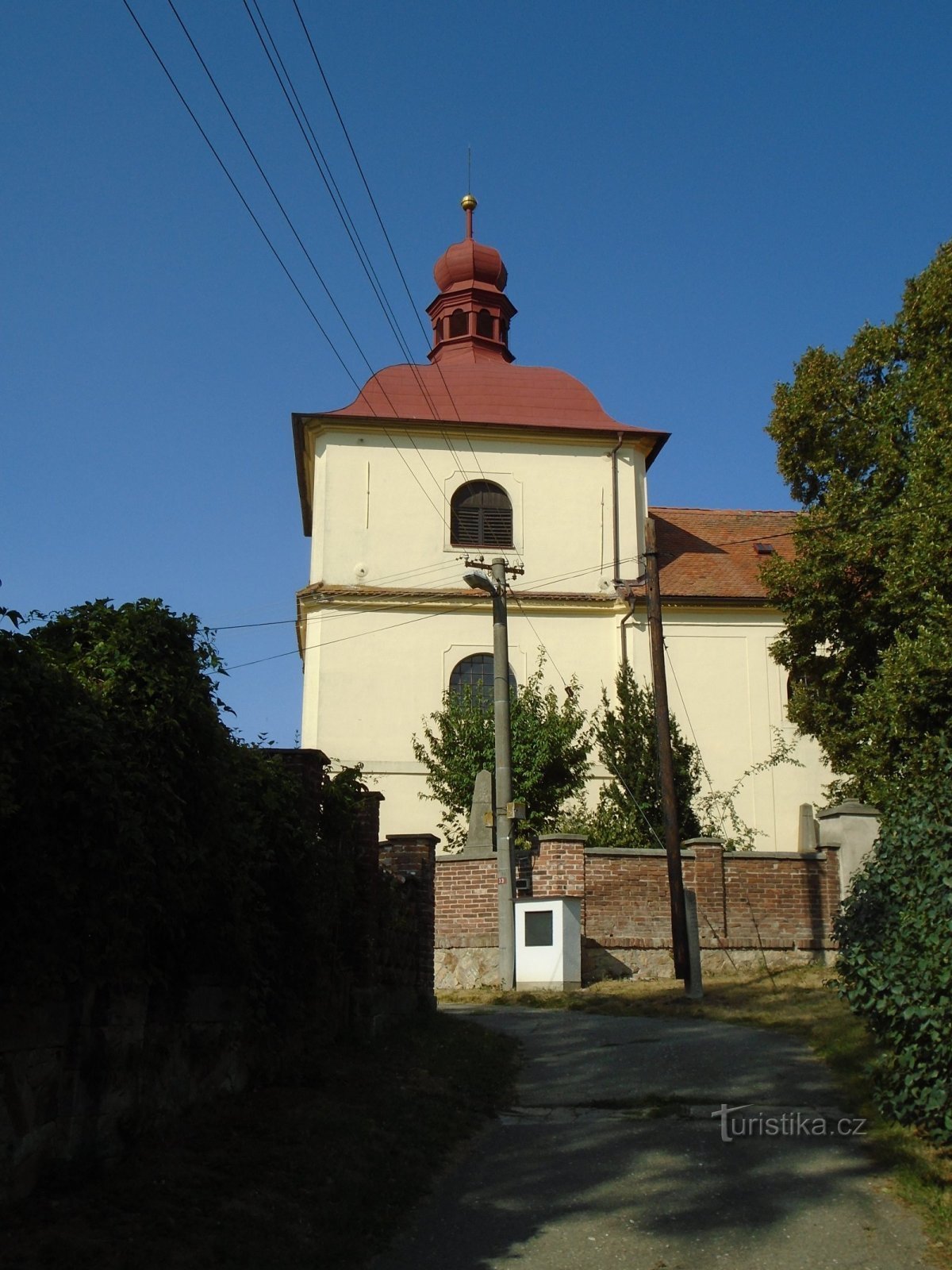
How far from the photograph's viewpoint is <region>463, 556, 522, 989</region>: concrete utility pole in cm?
2042

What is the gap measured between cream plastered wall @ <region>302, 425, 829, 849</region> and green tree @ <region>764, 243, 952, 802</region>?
4324mm

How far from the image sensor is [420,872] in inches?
574

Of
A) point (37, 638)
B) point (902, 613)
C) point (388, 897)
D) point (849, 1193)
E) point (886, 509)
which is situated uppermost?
point (886, 509)

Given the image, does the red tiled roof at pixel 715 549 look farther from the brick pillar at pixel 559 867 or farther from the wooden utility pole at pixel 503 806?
the brick pillar at pixel 559 867

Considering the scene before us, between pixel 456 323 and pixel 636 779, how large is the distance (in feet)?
51.4

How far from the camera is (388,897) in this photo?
12.5m

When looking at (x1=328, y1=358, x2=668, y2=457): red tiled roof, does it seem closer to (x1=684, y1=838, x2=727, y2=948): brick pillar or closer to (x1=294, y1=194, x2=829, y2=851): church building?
(x1=294, y1=194, x2=829, y2=851): church building

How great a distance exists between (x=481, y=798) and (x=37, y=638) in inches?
657

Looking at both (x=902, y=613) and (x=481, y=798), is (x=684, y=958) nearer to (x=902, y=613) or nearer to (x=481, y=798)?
(x=481, y=798)

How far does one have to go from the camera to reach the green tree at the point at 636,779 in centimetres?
2642

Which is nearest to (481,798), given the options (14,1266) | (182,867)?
(182,867)

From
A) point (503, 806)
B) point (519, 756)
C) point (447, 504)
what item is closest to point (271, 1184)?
point (503, 806)

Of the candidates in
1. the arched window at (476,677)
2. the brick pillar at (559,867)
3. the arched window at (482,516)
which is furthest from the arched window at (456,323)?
the brick pillar at (559,867)

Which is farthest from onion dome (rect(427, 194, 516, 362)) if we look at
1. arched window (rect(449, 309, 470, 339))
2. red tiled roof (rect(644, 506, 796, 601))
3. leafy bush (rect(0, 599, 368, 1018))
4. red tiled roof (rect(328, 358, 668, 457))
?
leafy bush (rect(0, 599, 368, 1018))
